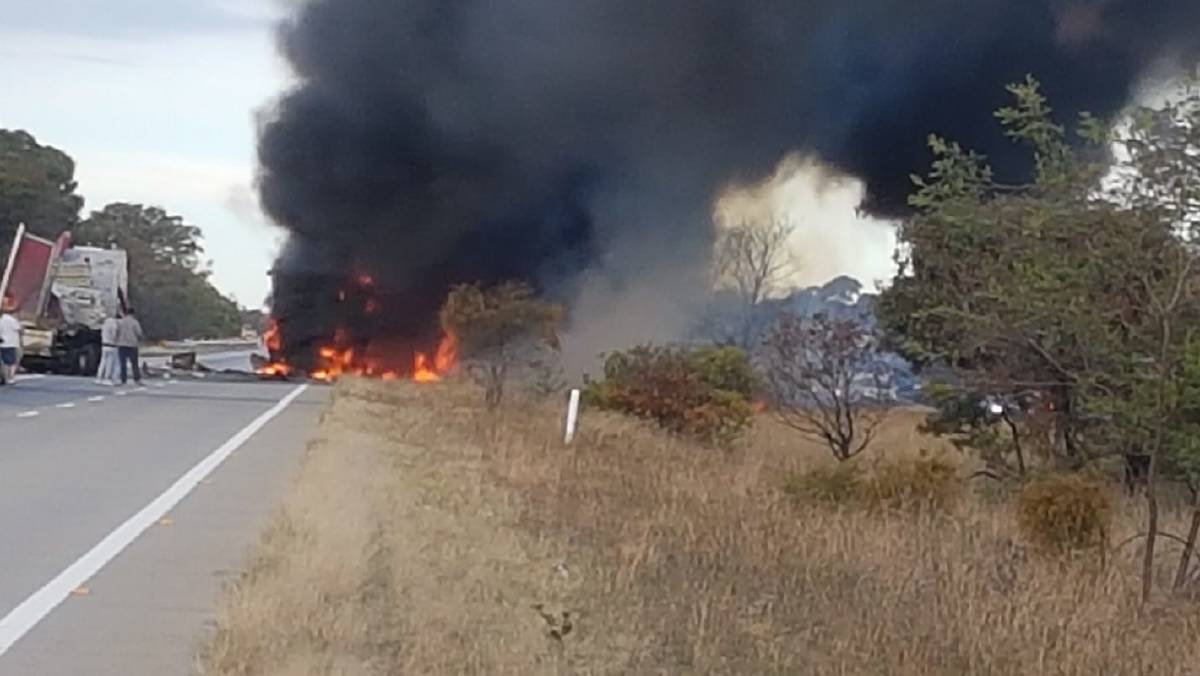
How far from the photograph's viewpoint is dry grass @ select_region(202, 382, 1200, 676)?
8555 mm

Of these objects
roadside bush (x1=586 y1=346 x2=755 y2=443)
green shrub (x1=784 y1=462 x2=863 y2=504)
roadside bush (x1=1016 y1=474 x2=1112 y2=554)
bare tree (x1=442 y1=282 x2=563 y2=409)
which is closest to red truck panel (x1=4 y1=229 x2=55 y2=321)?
bare tree (x1=442 y1=282 x2=563 y2=409)

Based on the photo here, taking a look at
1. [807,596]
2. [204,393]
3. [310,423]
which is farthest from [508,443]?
[204,393]

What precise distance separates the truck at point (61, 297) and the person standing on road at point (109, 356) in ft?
9.50

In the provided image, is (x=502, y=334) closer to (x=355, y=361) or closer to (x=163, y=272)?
(x=355, y=361)

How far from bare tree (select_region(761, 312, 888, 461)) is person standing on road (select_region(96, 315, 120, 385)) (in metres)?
16.0

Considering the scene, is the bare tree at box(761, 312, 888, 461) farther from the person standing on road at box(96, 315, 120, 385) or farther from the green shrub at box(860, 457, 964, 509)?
the person standing on road at box(96, 315, 120, 385)

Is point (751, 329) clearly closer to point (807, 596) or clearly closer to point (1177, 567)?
A: point (1177, 567)

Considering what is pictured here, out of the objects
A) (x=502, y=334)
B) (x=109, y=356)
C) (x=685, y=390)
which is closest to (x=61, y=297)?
(x=109, y=356)

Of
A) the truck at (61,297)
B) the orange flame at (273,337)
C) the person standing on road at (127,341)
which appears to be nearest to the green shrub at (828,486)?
the person standing on road at (127,341)

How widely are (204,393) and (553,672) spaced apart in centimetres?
2834

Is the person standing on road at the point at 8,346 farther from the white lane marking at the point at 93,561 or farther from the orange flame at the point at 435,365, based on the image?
the white lane marking at the point at 93,561

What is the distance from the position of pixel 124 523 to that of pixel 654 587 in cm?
483

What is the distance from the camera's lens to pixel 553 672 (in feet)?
26.2

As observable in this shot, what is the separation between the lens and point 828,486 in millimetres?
17281
